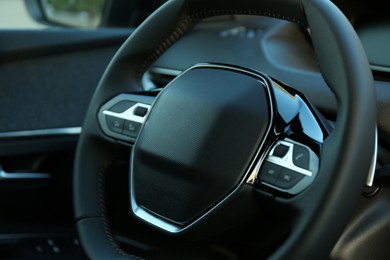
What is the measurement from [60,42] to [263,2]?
98 cm

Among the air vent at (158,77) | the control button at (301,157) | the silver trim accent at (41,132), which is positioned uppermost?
the control button at (301,157)

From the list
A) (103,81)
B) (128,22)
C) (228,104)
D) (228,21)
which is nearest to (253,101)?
(228,104)

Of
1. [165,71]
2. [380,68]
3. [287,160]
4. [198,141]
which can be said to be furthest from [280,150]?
[165,71]

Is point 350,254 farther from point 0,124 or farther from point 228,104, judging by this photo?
point 0,124

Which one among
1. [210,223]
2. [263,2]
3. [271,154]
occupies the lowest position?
[210,223]

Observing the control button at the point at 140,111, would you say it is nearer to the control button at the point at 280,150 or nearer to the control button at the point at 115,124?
the control button at the point at 115,124

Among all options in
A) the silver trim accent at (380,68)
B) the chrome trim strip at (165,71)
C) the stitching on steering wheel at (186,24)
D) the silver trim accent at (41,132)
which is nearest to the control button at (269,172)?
the stitching on steering wheel at (186,24)

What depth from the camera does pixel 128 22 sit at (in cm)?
199

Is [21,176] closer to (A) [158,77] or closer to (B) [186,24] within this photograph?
(A) [158,77]

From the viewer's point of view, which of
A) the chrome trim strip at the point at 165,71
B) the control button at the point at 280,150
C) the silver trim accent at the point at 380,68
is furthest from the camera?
the chrome trim strip at the point at 165,71

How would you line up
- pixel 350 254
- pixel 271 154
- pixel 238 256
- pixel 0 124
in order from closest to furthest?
pixel 271 154 → pixel 350 254 → pixel 238 256 → pixel 0 124

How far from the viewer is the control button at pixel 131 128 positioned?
1127mm

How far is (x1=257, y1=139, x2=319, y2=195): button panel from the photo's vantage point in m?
0.88

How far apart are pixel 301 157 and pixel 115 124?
0.39 m
